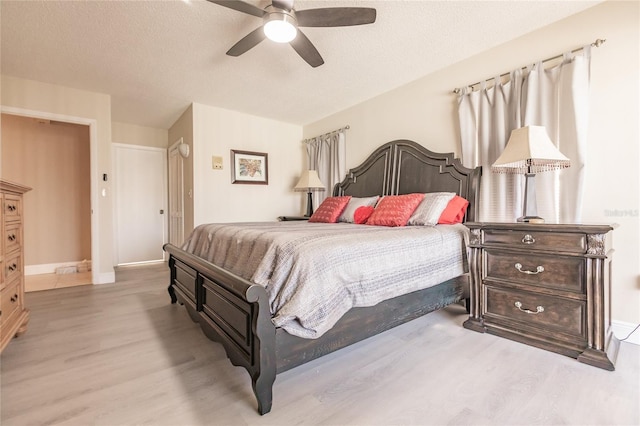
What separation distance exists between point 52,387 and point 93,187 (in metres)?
2.95

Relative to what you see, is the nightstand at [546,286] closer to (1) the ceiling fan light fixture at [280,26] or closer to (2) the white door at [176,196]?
(1) the ceiling fan light fixture at [280,26]

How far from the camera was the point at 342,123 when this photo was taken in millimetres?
4441

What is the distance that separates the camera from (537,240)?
1.87m

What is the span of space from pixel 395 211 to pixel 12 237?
2.91 metres

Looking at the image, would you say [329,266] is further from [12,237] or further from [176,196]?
[176,196]

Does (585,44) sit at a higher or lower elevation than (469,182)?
higher

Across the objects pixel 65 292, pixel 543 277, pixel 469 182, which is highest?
pixel 469 182

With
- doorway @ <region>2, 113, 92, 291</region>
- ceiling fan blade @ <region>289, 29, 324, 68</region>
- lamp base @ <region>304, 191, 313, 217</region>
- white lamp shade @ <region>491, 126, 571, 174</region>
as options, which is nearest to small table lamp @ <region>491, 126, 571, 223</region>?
white lamp shade @ <region>491, 126, 571, 174</region>

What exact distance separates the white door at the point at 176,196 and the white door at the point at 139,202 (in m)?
0.26

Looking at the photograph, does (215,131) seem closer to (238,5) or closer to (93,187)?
(93,187)

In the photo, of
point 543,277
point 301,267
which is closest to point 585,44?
point 543,277

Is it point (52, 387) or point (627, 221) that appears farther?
point (627, 221)

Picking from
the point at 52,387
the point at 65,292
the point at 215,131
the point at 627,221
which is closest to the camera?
the point at 52,387

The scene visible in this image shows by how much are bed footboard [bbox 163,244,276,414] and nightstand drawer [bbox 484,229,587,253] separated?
172cm
